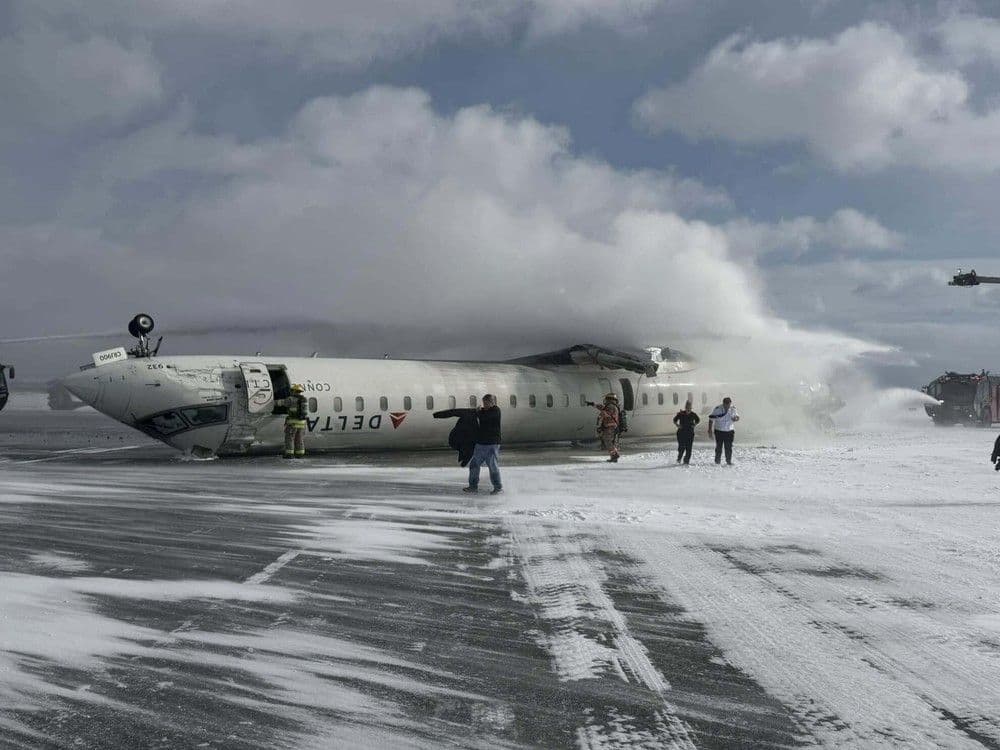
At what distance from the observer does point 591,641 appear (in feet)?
21.1

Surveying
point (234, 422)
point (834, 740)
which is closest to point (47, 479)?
point (234, 422)

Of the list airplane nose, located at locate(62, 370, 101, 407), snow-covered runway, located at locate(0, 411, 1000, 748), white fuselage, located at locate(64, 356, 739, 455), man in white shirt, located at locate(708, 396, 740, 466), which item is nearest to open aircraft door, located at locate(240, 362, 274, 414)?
white fuselage, located at locate(64, 356, 739, 455)

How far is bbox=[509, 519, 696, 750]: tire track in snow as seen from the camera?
4.67 meters

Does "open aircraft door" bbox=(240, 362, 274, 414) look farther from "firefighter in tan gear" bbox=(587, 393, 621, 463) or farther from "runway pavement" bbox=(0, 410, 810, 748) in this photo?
"runway pavement" bbox=(0, 410, 810, 748)

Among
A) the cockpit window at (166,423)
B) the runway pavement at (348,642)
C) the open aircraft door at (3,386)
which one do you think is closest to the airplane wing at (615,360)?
the cockpit window at (166,423)

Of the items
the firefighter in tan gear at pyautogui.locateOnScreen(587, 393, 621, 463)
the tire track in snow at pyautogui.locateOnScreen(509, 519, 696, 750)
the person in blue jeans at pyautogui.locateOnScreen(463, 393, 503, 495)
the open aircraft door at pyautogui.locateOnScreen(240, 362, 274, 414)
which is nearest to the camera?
the tire track in snow at pyautogui.locateOnScreen(509, 519, 696, 750)

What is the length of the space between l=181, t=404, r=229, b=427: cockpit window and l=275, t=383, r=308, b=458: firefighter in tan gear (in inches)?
62.1

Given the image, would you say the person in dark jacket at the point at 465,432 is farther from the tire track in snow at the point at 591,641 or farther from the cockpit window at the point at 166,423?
the cockpit window at the point at 166,423

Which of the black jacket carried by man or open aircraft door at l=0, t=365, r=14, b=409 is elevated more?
open aircraft door at l=0, t=365, r=14, b=409

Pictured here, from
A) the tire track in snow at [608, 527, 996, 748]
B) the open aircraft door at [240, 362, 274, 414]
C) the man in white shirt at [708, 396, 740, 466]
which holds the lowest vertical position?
the tire track in snow at [608, 527, 996, 748]

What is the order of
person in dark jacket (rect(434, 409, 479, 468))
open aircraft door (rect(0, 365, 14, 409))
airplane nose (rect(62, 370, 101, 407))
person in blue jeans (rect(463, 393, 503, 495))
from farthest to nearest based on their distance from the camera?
open aircraft door (rect(0, 365, 14, 409)), airplane nose (rect(62, 370, 101, 407)), person in dark jacket (rect(434, 409, 479, 468)), person in blue jeans (rect(463, 393, 503, 495))

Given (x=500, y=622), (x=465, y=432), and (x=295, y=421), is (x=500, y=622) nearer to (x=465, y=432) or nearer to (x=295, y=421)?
(x=465, y=432)

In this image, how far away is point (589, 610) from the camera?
7395mm

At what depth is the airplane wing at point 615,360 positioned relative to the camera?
2950 centimetres
